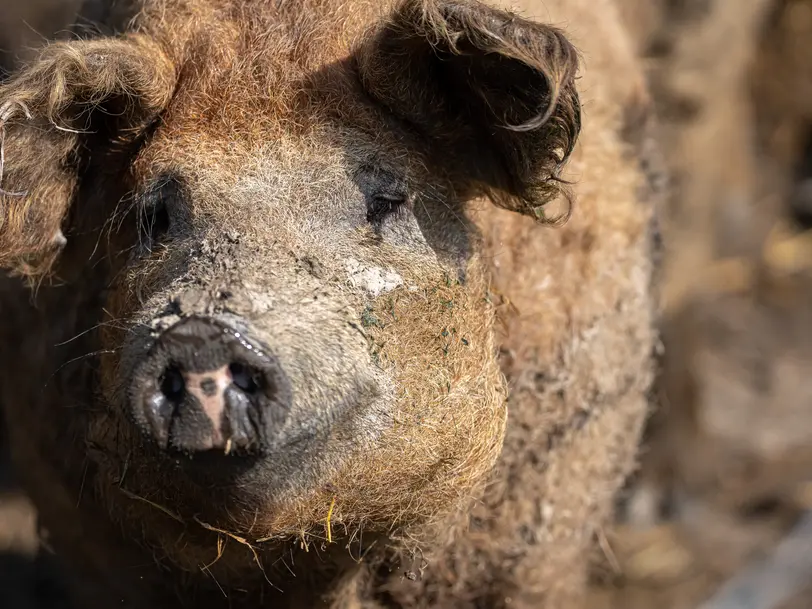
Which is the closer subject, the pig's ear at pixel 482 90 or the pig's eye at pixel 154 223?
the pig's ear at pixel 482 90

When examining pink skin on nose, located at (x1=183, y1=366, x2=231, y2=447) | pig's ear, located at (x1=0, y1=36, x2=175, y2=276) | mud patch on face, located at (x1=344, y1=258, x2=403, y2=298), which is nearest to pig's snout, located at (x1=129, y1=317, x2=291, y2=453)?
pink skin on nose, located at (x1=183, y1=366, x2=231, y2=447)

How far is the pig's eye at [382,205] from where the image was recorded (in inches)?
111

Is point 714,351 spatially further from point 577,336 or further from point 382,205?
point 382,205

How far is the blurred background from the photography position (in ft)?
18.8

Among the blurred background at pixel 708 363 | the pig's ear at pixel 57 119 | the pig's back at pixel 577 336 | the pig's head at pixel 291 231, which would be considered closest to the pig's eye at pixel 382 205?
the pig's head at pixel 291 231

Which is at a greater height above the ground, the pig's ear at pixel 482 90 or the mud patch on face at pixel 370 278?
the pig's ear at pixel 482 90

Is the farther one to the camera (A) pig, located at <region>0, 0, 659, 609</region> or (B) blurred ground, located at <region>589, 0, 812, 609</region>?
(B) blurred ground, located at <region>589, 0, 812, 609</region>

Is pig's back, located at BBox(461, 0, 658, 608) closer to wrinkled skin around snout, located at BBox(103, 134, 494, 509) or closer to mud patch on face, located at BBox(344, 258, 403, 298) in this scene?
Result: wrinkled skin around snout, located at BBox(103, 134, 494, 509)

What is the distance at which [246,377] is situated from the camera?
2.34 m

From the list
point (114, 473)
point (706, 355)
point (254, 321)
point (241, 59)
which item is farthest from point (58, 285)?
point (706, 355)

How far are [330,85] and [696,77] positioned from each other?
4.46m

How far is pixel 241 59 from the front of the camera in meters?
2.91

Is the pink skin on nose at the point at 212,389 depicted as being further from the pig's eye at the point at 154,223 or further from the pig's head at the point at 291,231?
the pig's eye at the point at 154,223

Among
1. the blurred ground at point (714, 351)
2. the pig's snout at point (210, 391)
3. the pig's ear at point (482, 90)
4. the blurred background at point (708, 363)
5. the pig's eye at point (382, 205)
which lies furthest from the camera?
the blurred ground at point (714, 351)
